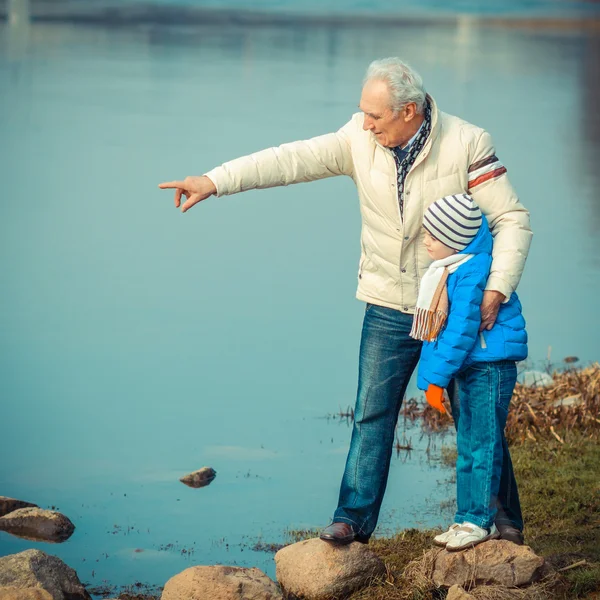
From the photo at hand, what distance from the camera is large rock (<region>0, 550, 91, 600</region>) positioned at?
574 centimetres

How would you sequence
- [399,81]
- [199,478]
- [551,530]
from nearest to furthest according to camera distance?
[399,81], [551,530], [199,478]

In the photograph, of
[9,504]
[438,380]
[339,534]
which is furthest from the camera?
[9,504]

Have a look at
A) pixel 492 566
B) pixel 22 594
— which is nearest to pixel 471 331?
pixel 492 566

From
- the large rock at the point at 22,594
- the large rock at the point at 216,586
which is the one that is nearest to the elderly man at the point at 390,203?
the large rock at the point at 216,586

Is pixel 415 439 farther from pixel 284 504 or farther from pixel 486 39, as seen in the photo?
pixel 486 39

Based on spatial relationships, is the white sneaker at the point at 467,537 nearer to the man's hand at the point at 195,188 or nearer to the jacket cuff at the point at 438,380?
the jacket cuff at the point at 438,380

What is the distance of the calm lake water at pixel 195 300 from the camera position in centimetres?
Result: 758

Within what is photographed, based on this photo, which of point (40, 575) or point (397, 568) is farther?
point (397, 568)

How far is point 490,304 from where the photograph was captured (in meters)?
5.17

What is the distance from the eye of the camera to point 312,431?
8641 millimetres

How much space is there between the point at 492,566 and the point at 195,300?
21.3 ft

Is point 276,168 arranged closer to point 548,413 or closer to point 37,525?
point 37,525

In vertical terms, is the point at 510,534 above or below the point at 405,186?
below

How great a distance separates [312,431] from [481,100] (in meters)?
15.4
